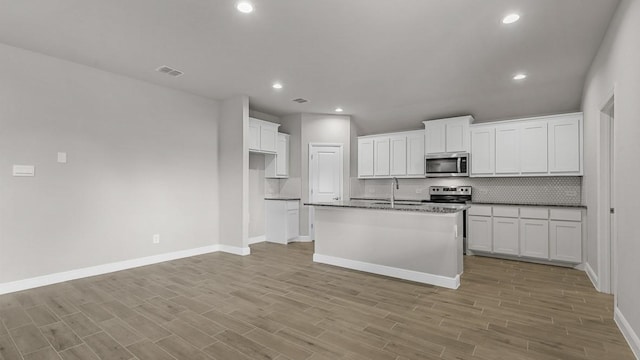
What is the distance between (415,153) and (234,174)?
3.76m

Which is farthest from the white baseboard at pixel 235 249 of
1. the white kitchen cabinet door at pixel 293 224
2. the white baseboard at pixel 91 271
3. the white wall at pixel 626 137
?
the white wall at pixel 626 137

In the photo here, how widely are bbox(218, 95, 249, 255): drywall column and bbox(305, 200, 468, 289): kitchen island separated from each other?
145cm

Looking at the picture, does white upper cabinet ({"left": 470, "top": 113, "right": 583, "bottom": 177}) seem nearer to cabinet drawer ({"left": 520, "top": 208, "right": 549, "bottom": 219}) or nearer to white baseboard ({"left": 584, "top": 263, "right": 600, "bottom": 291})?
cabinet drawer ({"left": 520, "top": 208, "right": 549, "bottom": 219})

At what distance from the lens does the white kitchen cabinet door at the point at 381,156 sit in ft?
22.4

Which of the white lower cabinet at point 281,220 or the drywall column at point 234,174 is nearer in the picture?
the drywall column at point 234,174

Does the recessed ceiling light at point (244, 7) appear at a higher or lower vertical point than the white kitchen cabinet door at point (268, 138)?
higher

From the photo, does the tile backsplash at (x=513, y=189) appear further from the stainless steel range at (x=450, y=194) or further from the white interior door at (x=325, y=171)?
the white interior door at (x=325, y=171)

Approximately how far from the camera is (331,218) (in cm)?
469

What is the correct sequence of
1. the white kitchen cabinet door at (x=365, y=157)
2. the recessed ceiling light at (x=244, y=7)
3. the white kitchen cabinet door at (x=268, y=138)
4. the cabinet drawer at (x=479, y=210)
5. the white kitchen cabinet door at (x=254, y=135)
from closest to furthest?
1. the recessed ceiling light at (x=244, y=7)
2. the cabinet drawer at (x=479, y=210)
3. the white kitchen cabinet door at (x=254, y=135)
4. the white kitchen cabinet door at (x=268, y=138)
5. the white kitchen cabinet door at (x=365, y=157)

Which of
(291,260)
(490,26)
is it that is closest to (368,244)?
(291,260)

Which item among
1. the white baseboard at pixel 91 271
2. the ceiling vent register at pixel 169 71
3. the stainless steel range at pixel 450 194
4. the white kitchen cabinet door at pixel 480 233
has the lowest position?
the white baseboard at pixel 91 271

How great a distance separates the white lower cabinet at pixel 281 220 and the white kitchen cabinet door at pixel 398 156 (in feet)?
7.49

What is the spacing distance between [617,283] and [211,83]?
5.41m

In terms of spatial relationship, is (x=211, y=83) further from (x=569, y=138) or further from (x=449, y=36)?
(x=569, y=138)
